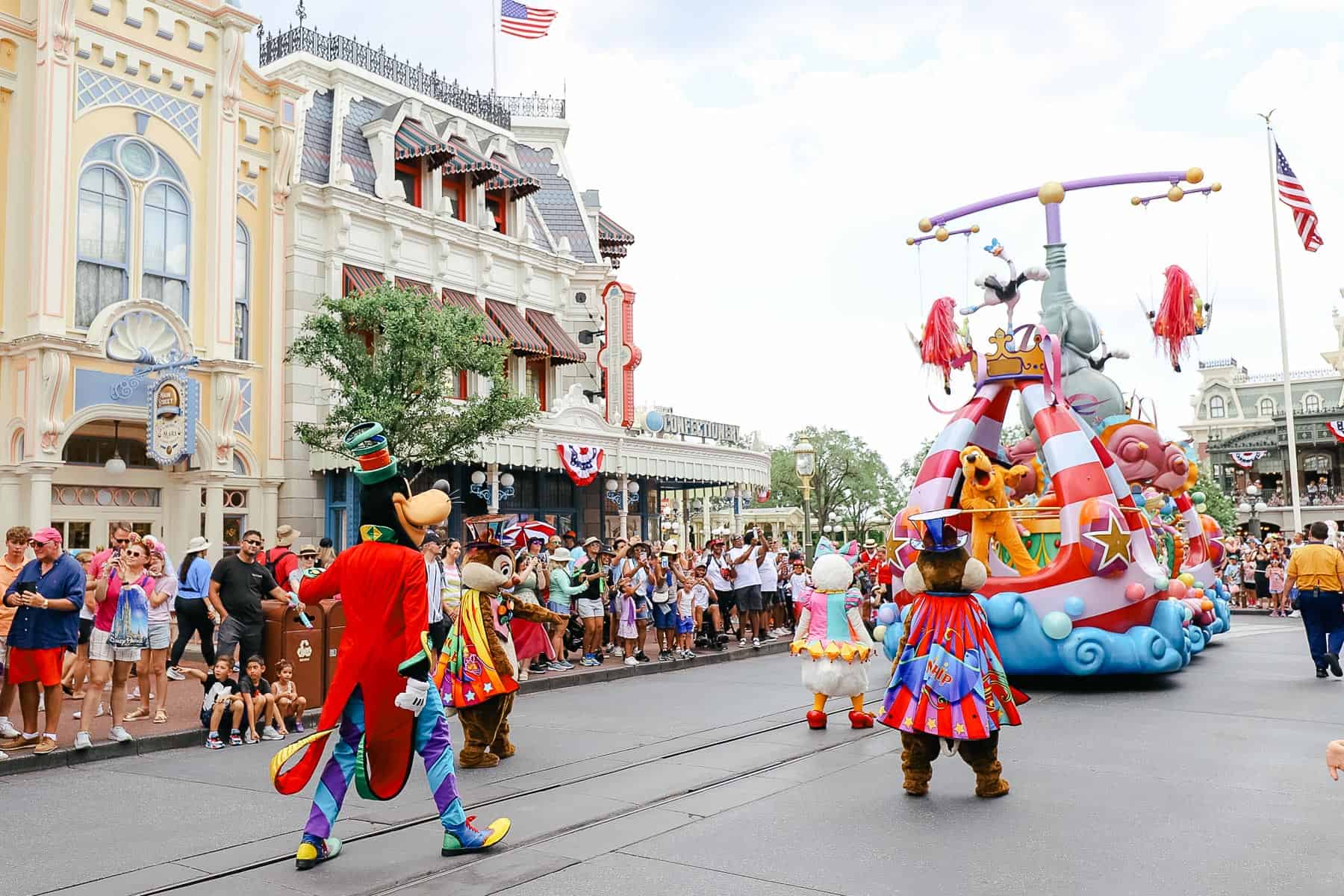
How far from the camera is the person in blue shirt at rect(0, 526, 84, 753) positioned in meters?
7.84

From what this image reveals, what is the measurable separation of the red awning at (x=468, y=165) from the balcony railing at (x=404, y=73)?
1.59 meters

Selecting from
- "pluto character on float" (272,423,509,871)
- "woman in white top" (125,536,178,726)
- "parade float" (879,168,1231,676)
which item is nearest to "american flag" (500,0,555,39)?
"parade float" (879,168,1231,676)

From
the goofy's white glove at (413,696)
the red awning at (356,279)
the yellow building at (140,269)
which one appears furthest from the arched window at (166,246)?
the goofy's white glove at (413,696)

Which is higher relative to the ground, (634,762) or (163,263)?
(163,263)

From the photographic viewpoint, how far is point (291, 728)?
31.3ft

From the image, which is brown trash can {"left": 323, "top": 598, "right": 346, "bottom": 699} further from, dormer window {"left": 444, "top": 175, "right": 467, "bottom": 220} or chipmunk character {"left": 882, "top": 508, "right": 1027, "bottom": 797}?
dormer window {"left": 444, "top": 175, "right": 467, "bottom": 220}

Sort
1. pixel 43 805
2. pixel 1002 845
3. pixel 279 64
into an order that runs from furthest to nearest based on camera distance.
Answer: pixel 279 64, pixel 43 805, pixel 1002 845

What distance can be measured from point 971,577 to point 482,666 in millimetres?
3519

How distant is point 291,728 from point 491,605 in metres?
2.92

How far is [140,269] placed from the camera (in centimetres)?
1802

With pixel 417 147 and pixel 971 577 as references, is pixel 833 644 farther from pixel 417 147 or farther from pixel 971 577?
pixel 417 147

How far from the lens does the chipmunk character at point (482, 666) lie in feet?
25.3

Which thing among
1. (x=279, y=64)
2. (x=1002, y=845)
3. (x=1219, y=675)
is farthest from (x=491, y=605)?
(x=279, y=64)

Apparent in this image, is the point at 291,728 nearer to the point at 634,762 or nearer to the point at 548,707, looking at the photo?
the point at 548,707
